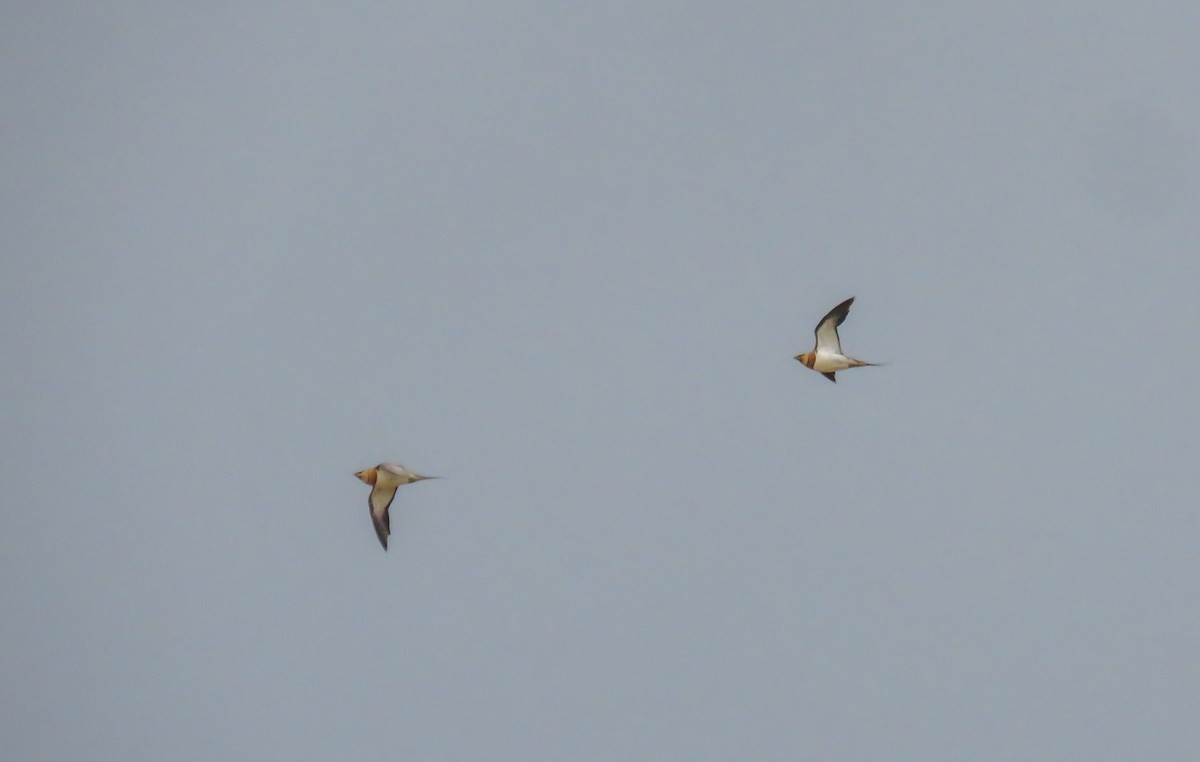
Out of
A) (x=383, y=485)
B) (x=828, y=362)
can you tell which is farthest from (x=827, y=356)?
(x=383, y=485)

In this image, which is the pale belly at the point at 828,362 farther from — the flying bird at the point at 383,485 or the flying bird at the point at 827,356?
the flying bird at the point at 383,485

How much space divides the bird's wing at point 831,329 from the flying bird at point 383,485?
1117 cm

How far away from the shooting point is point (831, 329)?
42.8m

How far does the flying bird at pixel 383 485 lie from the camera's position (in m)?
41.5

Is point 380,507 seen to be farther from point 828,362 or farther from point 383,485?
point 828,362

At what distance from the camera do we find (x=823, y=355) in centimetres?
4338

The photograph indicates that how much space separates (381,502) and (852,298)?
44.4ft

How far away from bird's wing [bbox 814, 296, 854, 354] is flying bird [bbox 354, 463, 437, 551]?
36.6ft

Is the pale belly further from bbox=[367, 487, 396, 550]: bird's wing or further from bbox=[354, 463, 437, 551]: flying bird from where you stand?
bbox=[367, 487, 396, 550]: bird's wing

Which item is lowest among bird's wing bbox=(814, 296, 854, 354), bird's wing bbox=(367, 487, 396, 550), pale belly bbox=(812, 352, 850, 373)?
bird's wing bbox=(367, 487, 396, 550)

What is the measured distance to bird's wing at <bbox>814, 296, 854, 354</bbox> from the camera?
Result: 42094mm

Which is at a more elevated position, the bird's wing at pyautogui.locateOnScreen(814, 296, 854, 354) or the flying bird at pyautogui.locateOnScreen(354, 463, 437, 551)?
the bird's wing at pyautogui.locateOnScreen(814, 296, 854, 354)

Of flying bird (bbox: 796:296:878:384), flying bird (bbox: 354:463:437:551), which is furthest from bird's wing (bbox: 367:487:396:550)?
flying bird (bbox: 796:296:878:384)

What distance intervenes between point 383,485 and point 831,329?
12.5m
